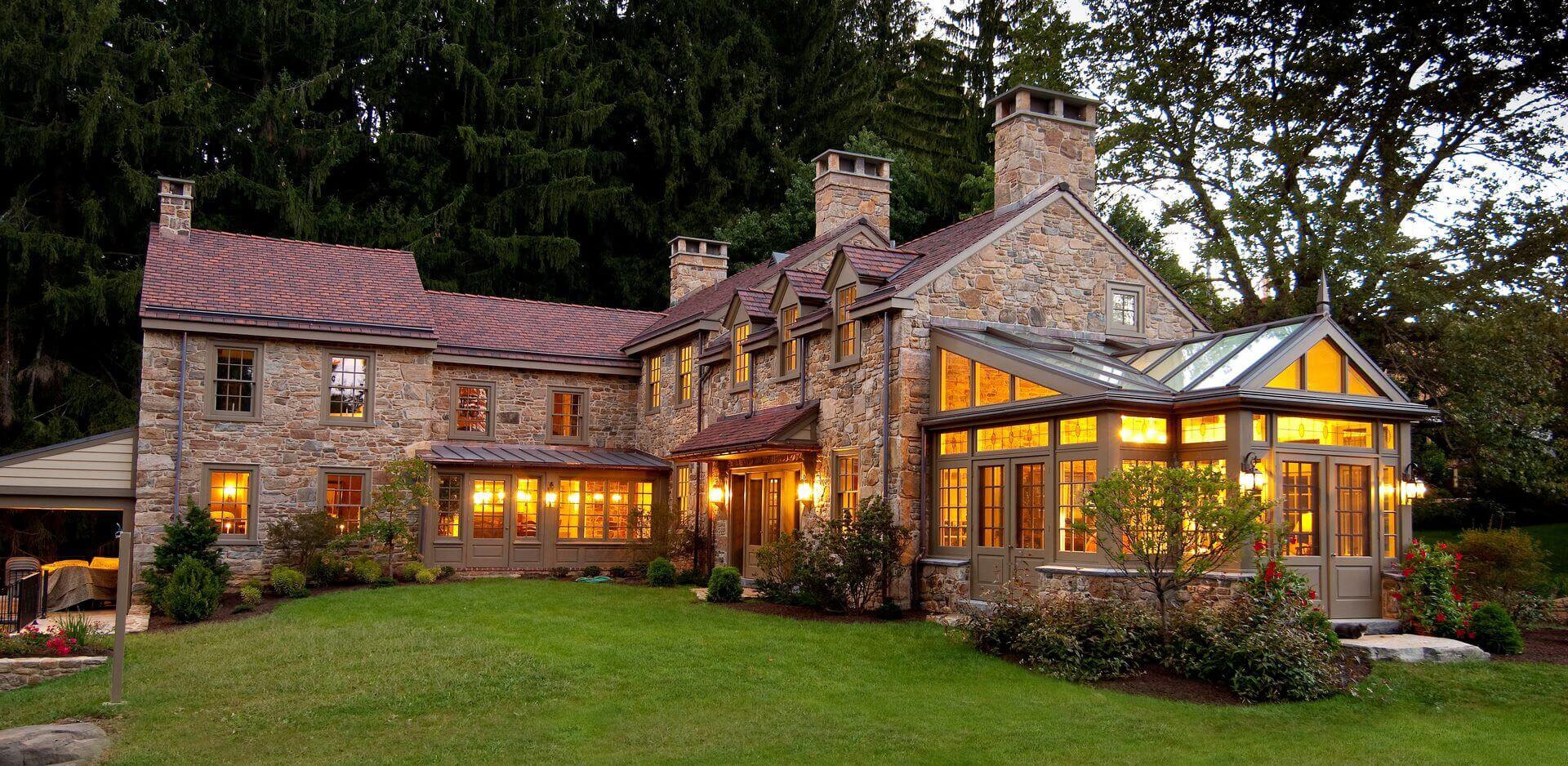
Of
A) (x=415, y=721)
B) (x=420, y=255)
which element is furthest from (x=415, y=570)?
(x=420, y=255)

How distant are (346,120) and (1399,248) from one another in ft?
88.7

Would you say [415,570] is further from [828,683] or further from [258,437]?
[828,683]

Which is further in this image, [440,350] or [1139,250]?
[1139,250]

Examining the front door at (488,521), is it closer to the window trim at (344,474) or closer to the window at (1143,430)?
the window trim at (344,474)

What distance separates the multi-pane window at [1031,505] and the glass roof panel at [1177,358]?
74.2 inches

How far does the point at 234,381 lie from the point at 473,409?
467 centimetres

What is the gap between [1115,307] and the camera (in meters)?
17.9

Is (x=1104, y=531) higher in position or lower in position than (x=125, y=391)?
lower

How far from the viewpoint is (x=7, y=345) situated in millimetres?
26016

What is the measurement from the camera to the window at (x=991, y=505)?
15188 mm

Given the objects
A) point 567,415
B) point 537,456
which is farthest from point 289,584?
point 567,415

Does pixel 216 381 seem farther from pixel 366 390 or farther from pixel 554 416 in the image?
pixel 554 416

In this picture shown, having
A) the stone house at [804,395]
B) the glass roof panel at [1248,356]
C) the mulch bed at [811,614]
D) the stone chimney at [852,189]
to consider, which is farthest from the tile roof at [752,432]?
the glass roof panel at [1248,356]

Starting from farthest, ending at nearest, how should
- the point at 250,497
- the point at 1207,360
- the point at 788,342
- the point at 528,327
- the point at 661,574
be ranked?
1. the point at 528,327
2. the point at 250,497
3. the point at 661,574
4. the point at 788,342
5. the point at 1207,360
